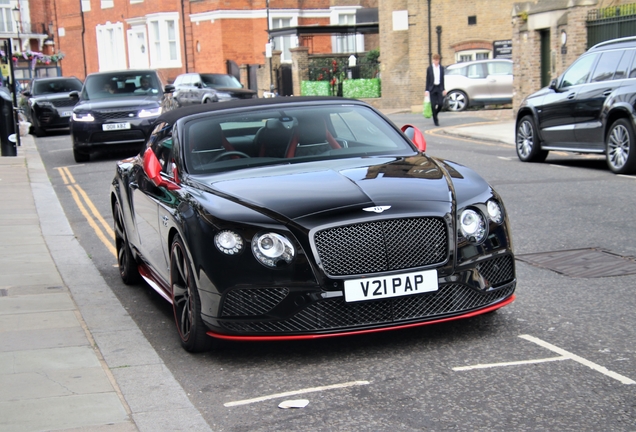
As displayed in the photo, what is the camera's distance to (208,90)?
103 ft

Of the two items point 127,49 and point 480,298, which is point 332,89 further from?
point 480,298

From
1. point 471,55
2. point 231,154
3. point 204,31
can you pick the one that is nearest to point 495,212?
point 231,154

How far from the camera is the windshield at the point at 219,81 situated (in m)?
33.0

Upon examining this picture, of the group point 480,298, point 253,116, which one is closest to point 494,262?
point 480,298

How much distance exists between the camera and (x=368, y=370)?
16.2ft

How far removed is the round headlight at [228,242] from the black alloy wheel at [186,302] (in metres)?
0.34

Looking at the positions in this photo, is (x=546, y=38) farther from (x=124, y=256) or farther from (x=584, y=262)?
(x=124, y=256)

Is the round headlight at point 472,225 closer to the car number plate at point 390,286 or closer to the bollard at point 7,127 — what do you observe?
the car number plate at point 390,286

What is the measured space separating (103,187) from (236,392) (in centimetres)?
1078

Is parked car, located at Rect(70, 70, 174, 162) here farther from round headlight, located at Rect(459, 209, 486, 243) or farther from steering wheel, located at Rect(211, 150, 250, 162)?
round headlight, located at Rect(459, 209, 486, 243)

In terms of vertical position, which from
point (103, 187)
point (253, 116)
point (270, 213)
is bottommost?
point (103, 187)

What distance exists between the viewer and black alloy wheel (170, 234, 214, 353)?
17.4ft

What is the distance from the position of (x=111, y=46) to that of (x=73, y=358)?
65895 mm

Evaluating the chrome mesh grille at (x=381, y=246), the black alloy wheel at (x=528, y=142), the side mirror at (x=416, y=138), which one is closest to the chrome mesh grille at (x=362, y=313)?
the chrome mesh grille at (x=381, y=246)
